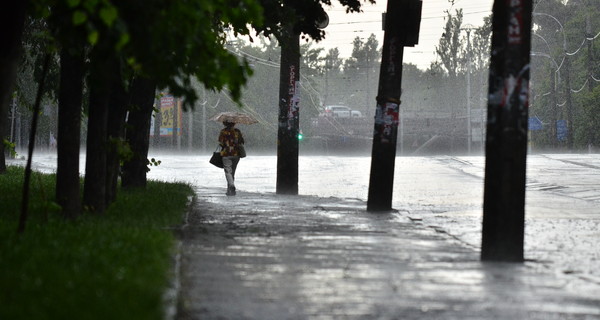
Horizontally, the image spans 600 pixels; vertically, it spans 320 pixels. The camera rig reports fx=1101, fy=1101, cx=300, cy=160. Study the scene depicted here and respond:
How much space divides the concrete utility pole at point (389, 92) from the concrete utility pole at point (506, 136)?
20.4ft

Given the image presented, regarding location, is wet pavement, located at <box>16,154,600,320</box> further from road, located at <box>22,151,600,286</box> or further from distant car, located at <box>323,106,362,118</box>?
distant car, located at <box>323,106,362,118</box>

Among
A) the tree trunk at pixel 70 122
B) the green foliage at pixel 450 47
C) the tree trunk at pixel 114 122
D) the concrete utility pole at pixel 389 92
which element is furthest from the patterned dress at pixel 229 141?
the green foliage at pixel 450 47

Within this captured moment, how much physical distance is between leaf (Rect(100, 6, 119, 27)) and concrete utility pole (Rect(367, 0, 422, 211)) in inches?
402

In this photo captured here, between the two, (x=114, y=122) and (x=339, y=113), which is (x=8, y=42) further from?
(x=339, y=113)

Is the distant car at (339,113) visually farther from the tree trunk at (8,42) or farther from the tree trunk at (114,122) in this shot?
the tree trunk at (8,42)

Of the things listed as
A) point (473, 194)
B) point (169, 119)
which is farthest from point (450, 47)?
point (473, 194)

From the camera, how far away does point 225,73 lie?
780cm

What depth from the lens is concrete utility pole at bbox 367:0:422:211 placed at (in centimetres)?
1675

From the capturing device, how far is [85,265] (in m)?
7.98

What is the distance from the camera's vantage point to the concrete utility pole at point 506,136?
10.4 meters

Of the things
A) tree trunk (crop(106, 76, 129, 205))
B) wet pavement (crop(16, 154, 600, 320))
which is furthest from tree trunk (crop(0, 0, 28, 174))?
tree trunk (crop(106, 76, 129, 205))

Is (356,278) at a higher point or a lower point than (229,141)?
lower

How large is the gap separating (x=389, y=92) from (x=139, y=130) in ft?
17.4

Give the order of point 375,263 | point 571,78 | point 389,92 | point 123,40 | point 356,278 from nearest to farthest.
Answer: point 123,40, point 356,278, point 375,263, point 389,92, point 571,78
